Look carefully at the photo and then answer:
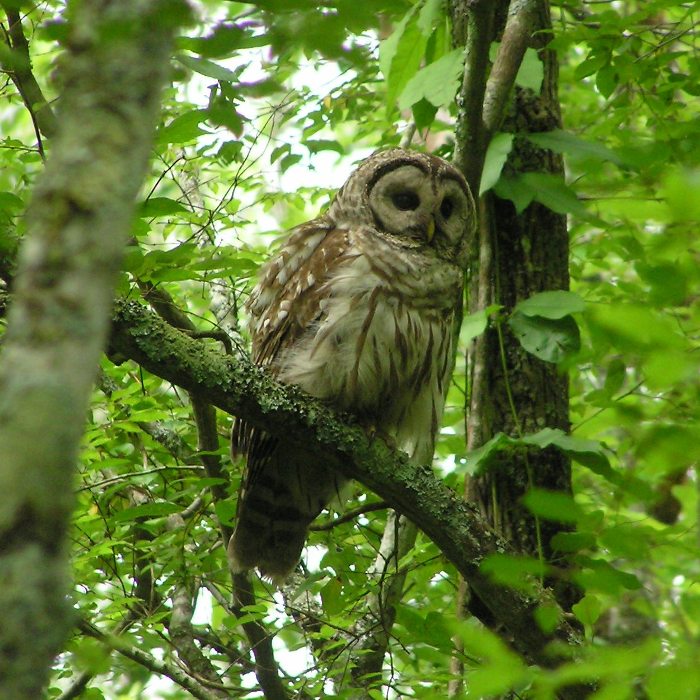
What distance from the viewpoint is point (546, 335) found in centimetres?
398

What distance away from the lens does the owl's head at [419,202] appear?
4.53m

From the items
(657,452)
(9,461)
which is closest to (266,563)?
(657,452)

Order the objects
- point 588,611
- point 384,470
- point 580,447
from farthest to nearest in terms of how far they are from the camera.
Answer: point 580,447
point 384,470
point 588,611

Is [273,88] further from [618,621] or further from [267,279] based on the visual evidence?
[618,621]

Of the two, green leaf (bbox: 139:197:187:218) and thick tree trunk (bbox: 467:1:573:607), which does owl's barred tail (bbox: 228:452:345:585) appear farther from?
green leaf (bbox: 139:197:187:218)

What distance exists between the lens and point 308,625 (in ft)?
14.3

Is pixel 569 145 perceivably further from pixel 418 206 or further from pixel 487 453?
pixel 487 453

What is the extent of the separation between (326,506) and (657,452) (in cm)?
317

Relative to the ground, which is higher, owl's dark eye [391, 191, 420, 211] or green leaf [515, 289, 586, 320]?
owl's dark eye [391, 191, 420, 211]

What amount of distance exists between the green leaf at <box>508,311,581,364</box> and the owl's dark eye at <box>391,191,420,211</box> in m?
0.90

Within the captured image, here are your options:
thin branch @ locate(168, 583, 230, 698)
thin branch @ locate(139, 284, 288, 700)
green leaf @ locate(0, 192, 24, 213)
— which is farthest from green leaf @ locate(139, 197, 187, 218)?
thin branch @ locate(168, 583, 230, 698)

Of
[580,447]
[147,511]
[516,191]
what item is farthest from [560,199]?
[147,511]

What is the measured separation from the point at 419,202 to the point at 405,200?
0.29ft

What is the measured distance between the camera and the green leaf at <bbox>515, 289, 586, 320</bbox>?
3.88 metres
